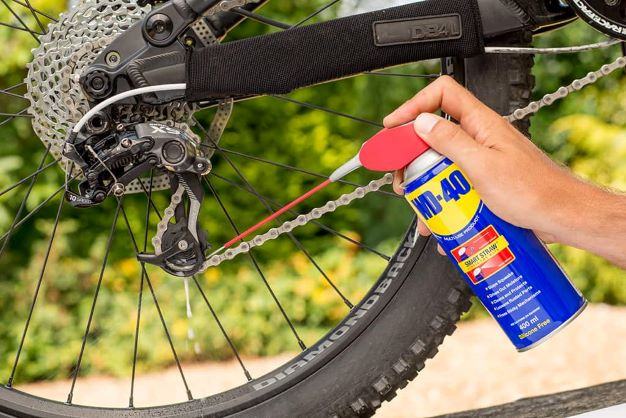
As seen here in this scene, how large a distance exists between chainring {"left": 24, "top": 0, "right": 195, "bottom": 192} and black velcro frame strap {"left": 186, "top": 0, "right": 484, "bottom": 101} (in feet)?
0.59

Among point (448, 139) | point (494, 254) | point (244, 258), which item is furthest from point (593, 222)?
point (244, 258)

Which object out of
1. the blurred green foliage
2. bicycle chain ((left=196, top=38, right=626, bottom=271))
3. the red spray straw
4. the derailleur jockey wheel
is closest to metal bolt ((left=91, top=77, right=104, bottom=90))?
the derailleur jockey wheel

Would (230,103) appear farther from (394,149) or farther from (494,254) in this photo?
A: (494,254)

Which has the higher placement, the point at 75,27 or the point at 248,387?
the point at 75,27

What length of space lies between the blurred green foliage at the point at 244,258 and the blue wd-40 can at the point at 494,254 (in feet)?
7.99

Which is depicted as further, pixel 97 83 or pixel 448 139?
pixel 97 83

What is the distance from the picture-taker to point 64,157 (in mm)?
1713

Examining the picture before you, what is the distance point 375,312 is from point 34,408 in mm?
727

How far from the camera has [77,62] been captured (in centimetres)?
169

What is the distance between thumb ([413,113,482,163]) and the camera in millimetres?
1397

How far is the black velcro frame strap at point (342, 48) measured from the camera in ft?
5.08

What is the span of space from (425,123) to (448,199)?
130 millimetres

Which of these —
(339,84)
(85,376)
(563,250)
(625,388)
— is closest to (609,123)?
(563,250)

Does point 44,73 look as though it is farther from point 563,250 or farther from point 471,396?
point 563,250
